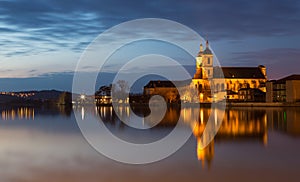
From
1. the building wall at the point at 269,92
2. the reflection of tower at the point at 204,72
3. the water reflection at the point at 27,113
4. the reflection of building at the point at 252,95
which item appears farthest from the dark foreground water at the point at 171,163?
the reflection of tower at the point at 204,72

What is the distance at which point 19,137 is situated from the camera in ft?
55.9

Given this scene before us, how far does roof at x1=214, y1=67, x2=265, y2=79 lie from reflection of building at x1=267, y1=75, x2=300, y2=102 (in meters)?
25.3

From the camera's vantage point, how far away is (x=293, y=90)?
47844mm

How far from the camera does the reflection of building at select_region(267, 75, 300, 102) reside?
157 feet

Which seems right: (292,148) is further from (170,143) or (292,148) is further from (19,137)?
(19,137)

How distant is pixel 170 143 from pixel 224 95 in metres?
55.4

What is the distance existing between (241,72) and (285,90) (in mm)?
31698

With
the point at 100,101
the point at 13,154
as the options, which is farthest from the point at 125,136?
the point at 100,101

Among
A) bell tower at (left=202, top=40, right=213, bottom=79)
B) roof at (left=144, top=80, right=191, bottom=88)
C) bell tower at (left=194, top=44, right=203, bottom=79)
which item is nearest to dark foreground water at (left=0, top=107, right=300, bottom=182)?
bell tower at (left=202, top=40, right=213, bottom=79)

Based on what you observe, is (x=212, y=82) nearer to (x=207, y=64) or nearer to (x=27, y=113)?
(x=207, y=64)

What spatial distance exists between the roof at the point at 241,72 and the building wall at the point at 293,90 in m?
29.4

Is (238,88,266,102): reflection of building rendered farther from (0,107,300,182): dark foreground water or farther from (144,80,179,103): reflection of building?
(0,107,300,182): dark foreground water

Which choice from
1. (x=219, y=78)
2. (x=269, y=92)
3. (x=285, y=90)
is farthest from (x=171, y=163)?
(x=219, y=78)

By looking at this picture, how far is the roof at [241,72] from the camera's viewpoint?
7897 cm
